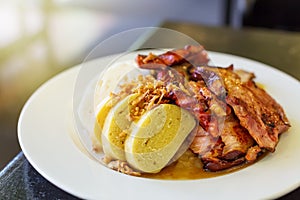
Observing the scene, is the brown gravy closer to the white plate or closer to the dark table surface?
the white plate

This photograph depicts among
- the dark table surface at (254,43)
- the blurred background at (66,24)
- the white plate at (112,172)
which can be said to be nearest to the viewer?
the white plate at (112,172)

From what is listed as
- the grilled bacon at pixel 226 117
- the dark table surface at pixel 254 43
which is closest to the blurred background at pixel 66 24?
the dark table surface at pixel 254 43

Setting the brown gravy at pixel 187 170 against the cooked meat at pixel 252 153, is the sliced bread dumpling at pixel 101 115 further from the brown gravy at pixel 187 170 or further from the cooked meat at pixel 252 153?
the cooked meat at pixel 252 153

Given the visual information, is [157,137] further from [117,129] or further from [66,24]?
[66,24]

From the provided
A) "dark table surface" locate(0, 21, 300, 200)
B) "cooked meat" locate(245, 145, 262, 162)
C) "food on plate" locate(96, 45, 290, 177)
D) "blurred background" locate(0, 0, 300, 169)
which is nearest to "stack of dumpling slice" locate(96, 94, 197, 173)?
"food on plate" locate(96, 45, 290, 177)

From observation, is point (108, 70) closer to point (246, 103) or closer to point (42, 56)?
point (246, 103)

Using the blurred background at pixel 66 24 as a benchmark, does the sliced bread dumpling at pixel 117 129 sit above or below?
above

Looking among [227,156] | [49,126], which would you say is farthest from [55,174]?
[227,156]
